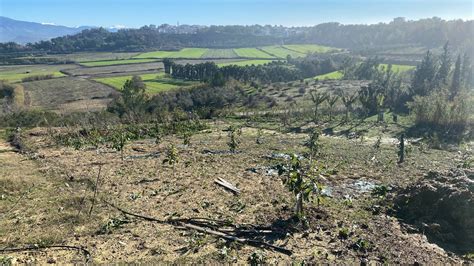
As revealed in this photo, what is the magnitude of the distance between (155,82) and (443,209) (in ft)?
187

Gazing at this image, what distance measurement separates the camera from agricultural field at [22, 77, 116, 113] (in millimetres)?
46938

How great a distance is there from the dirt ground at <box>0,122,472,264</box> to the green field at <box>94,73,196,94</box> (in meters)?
37.1

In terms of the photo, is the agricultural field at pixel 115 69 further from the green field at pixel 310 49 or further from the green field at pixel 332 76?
the green field at pixel 310 49

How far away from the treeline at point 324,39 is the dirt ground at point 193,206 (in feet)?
259

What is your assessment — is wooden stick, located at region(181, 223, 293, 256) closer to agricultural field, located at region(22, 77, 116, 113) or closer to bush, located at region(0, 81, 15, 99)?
agricultural field, located at region(22, 77, 116, 113)

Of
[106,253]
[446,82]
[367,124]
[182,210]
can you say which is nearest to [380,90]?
[446,82]

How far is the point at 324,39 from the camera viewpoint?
16350 centimetres

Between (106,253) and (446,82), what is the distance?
48465 millimetres

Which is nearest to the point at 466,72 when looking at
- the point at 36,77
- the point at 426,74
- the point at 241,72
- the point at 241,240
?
the point at 426,74

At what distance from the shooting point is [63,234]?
1096cm

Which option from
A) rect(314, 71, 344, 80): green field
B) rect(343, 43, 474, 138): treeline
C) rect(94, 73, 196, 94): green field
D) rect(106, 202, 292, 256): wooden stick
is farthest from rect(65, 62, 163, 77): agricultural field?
rect(106, 202, 292, 256): wooden stick

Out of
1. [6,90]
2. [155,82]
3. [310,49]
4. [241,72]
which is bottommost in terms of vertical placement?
[6,90]

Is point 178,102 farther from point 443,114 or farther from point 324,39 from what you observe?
point 324,39

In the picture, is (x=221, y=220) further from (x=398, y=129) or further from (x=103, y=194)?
(x=398, y=129)
